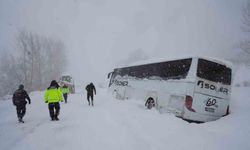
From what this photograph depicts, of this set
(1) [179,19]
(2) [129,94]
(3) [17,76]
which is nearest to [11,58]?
(3) [17,76]

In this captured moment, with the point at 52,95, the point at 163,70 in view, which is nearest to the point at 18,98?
the point at 52,95

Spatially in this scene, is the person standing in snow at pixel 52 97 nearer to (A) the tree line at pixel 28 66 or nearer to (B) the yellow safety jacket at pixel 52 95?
(B) the yellow safety jacket at pixel 52 95

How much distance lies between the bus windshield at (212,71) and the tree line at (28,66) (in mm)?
36849

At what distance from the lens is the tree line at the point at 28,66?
39.0 m

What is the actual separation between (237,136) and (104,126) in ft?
16.0

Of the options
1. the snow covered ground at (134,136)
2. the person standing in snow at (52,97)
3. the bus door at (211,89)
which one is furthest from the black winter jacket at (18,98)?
the bus door at (211,89)

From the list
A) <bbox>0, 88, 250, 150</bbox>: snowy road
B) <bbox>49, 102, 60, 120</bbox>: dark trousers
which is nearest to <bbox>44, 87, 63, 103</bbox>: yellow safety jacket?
<bbox>49, 102, 60, 120</bbox>: dark trousers

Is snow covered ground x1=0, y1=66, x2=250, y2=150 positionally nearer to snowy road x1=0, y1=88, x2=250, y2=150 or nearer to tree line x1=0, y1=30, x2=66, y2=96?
snowy road x1=0, y1=88, x2=250, y2=150

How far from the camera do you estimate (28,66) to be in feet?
131

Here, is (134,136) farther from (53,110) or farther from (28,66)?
(28,66)

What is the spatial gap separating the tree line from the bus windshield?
3685 centimetres

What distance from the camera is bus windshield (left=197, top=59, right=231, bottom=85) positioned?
8.67 meters

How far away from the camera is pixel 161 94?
10664 millimetres

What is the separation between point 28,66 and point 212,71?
4024 cm
